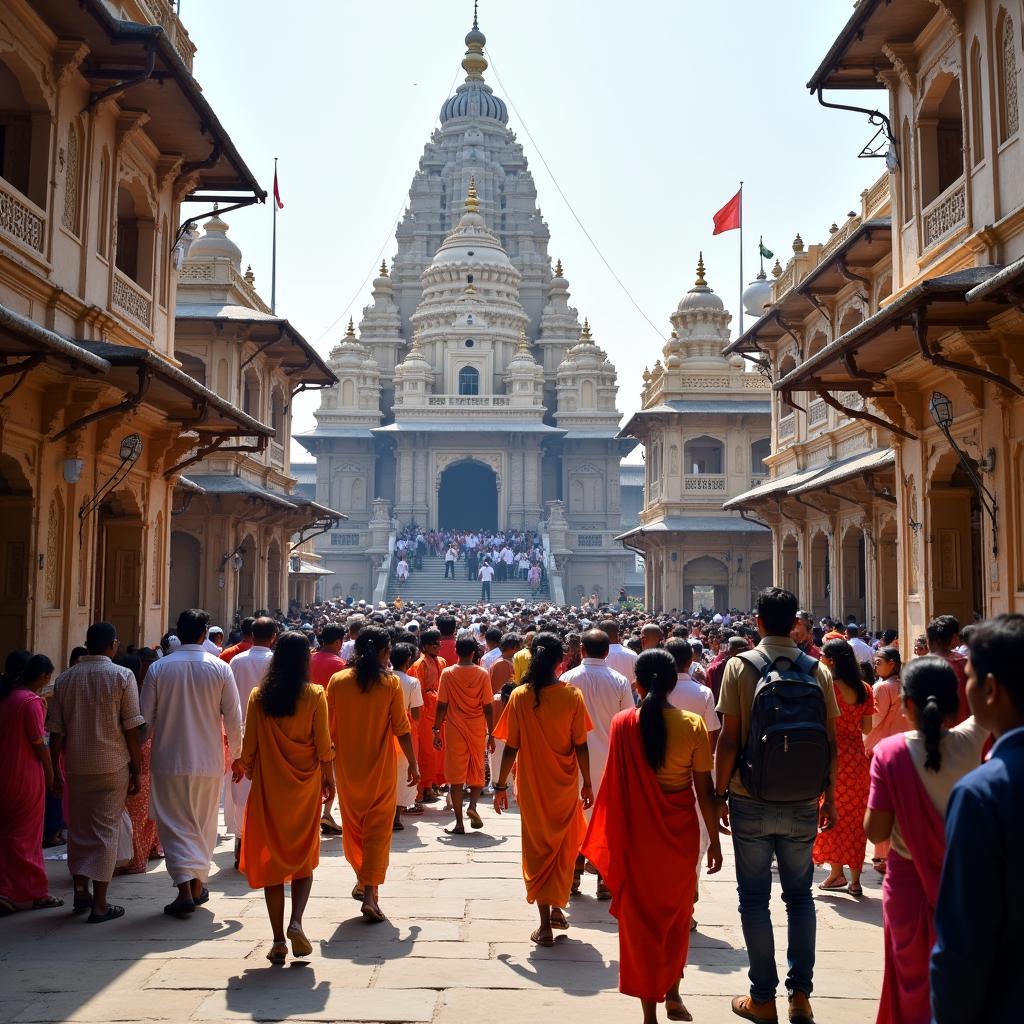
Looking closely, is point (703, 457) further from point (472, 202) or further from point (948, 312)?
point (948, 312)

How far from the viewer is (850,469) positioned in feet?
55.4

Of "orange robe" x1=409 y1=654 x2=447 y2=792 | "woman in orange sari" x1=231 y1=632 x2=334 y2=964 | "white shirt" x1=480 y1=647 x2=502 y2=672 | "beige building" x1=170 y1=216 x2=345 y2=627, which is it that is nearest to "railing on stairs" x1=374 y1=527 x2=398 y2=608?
"beige building" x1=170 y1=216 x2=345 y2=627

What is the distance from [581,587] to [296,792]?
37.5 metres

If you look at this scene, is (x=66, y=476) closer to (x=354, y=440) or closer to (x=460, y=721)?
(x=460, y=721)

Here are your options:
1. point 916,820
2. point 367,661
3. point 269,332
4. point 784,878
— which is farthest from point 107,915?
point 269,332

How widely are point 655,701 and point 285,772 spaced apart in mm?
2214

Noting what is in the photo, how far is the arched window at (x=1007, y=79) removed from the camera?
1034 centimetres

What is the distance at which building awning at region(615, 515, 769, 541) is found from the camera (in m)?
30.6

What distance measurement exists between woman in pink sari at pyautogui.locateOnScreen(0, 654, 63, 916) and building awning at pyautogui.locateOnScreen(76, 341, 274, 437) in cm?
366

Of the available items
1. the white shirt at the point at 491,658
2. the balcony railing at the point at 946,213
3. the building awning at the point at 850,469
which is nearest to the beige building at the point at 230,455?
the white shirt at the point at 491,658

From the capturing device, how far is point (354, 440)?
150 ft

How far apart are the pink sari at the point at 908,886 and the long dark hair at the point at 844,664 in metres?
3.18

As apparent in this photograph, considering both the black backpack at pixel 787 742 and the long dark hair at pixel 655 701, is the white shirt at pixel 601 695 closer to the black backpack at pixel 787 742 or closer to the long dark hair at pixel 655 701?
the long dark hair at pixel 655 701

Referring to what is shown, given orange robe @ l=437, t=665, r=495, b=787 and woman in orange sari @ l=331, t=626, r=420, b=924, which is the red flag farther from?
woman in orange sari @ l=331, t=626, r=420, b=924
